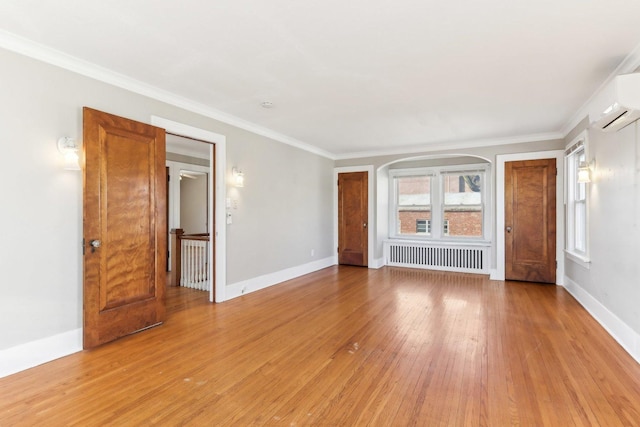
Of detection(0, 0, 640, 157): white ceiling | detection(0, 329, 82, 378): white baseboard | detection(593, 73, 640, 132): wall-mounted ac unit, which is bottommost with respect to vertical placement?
detection(0, 329, 82, 378): white baseboard

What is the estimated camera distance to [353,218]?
24.3ft

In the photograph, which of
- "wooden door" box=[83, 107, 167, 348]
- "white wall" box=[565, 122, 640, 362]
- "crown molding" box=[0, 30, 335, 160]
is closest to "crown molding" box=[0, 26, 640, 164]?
"crown molding" box=[0, 30, 335, 160]

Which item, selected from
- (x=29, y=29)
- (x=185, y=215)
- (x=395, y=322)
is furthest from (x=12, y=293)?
(x=185, y=215)

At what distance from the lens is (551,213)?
5.52 metres

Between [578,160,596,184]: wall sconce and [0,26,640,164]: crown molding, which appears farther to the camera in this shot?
[578,160,596,184]: wall sconce

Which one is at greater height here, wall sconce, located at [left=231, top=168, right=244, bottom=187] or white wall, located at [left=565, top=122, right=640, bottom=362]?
wall sconce, located at [left=231, top=168, right=244, bottom=187]

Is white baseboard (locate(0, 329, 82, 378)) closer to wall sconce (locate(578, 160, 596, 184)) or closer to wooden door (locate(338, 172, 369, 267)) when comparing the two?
wooden door (locate(338, 172, 369, 267))

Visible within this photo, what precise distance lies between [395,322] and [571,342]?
1630mm

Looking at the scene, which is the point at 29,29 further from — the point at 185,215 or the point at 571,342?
the point at 185,215

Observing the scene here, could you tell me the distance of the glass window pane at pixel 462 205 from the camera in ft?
23.0

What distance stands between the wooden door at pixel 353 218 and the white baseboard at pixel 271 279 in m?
0.53

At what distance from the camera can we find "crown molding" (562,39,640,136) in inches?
109

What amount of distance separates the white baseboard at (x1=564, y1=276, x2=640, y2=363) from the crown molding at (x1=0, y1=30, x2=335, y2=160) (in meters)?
4.88

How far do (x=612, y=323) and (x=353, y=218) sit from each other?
4.75 meters
